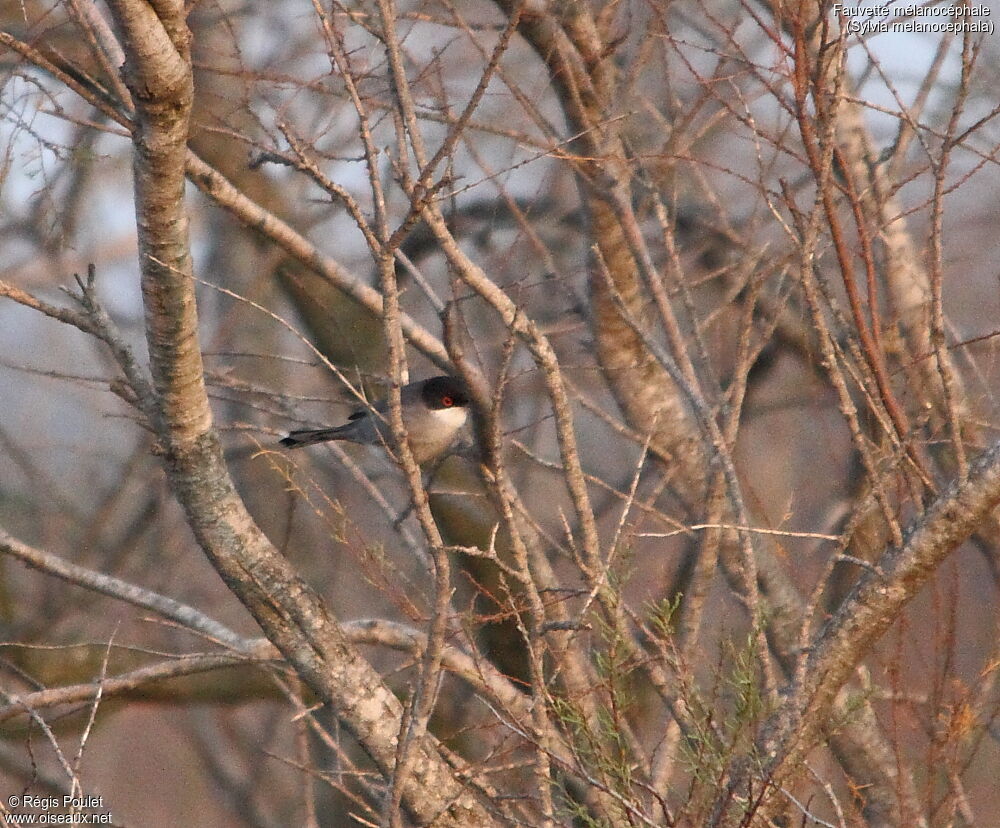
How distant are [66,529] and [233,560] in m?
5.60

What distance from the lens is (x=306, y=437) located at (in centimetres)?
449

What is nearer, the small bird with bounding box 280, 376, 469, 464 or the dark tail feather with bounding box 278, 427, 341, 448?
the dark tail feather with bounding box 278, 427, 341, 448

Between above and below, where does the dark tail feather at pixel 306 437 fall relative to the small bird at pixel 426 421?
below

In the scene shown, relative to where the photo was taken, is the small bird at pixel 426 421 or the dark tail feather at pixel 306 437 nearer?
the dark tail feather at pixel 306 437

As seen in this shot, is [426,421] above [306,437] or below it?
above

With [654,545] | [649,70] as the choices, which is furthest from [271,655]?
[654,545]

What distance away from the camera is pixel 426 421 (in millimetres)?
4773

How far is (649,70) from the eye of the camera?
6543 millimetres

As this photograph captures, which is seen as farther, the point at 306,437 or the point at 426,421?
the point at 426,421

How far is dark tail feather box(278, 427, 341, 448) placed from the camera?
4.45m

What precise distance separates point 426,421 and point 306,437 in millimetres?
590

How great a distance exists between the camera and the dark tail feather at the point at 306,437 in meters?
4.45

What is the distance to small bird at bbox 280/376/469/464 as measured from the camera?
4.62 metres

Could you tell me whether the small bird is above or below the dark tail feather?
above
